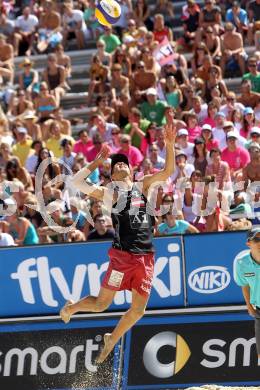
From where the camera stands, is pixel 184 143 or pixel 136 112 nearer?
pixel 184 143

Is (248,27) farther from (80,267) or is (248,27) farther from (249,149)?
(80,267)

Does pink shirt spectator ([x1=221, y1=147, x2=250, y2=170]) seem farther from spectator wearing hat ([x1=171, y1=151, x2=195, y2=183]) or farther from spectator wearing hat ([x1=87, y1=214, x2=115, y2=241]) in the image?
spectator wearing hat ([x1=87, y1=214, x2=115, y2=241])

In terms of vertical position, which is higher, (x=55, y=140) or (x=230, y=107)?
(x=230, y=107)

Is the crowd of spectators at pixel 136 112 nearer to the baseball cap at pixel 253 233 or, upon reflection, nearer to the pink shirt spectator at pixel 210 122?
the pink shirt spectator at pixel 210 122

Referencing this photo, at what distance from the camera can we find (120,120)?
60.6ft

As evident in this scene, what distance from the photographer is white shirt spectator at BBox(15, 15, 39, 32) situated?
874 inches

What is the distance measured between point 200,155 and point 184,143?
554mm

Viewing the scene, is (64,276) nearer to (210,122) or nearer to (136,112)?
(210,122)

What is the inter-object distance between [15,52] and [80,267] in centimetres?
1053

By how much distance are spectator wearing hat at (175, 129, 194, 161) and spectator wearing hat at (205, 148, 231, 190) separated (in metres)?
0.90

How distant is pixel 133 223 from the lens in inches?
424

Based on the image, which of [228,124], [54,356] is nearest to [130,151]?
[228,124]

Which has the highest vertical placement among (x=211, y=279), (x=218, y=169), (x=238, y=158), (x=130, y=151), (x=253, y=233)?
(x=130, y=151)

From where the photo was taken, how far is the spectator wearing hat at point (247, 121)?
16.5 metres
